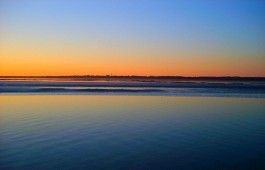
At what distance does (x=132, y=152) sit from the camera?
8531 millimetres

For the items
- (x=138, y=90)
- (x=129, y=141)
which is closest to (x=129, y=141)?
(x=129, y=141)

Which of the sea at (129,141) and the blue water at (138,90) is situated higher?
the blue water at (138,90)

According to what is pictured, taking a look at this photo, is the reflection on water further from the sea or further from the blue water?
the blue water

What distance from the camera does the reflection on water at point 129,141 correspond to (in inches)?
301

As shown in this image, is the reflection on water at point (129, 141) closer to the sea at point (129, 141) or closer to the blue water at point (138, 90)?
the sea at point (129, 141)

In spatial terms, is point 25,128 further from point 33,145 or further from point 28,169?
point 28,169

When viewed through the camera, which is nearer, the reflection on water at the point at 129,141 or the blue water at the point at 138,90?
the reflection on water at the point at 129,141

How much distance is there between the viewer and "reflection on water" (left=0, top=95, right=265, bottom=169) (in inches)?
301

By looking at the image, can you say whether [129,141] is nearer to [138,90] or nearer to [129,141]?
[129,141]

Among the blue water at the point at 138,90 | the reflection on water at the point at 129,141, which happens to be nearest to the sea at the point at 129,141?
the reflection on water at the point at 129,141

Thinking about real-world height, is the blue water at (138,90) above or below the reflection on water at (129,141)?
above

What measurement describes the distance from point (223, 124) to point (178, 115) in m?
3.03

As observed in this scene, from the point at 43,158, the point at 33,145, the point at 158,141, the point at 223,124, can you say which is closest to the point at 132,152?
the point at 158,141

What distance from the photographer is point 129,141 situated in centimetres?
995
